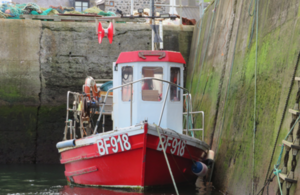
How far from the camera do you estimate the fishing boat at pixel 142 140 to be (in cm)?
634

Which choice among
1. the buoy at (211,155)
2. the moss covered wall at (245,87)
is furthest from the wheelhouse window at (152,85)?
the buoy at (211,155)

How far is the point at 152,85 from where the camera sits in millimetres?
7102

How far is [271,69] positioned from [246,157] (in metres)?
1.28

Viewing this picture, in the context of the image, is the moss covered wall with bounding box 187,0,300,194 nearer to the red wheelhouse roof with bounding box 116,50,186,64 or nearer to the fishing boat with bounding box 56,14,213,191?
the fishing boat with bounding box 56,14,213,191

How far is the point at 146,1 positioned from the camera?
778 inches

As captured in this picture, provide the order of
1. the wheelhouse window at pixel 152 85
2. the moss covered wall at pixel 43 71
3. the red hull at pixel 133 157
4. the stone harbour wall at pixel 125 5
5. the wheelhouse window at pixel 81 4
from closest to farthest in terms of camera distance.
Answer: the red hull at pixel 133 157
the wheelhouse window at pixel 152 85
the moss covered wall at pixel 43 71
the stone harbour wall at pixel 125 5
the wheelhouse window at pixel 81 4

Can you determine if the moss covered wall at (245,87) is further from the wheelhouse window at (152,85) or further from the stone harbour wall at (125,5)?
the stone harbour wall at (125,5)

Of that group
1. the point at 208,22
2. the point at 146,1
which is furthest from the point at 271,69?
the point at 146,1

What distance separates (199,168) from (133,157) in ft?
4.51

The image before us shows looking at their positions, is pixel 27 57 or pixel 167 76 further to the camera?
pixel 27 57

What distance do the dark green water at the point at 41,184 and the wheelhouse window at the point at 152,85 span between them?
5.14ft

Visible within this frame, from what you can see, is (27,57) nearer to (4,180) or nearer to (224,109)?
(4,180)

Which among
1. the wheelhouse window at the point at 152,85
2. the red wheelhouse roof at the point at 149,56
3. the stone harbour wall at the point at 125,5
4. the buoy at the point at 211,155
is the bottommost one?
the buoy at the point at 211,155

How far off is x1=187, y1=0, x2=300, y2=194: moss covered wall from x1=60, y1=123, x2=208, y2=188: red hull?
2.22 feet
